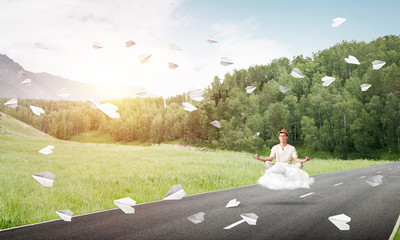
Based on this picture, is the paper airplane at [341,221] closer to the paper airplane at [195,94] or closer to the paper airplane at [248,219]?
the paper airplane at [248,219]

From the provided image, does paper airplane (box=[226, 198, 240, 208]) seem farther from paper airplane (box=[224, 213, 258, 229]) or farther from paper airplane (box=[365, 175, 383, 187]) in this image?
paper airplane (box=[365, 175, 383, 187])

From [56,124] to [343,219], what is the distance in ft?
569

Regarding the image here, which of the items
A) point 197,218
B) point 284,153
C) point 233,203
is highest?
point 284,153

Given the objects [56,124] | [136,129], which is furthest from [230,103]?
[56,124]

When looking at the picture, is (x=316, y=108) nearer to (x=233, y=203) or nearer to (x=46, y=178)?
(x=233, y=203)

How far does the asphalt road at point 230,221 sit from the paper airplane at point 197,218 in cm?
12

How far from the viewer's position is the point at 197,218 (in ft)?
22.2

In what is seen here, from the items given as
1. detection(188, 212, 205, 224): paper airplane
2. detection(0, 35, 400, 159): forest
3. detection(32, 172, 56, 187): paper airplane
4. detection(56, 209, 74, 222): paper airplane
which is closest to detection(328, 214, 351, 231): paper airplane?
detection(188, 212, 205, 224): paper airplane

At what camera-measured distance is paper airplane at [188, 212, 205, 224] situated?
6.52 m

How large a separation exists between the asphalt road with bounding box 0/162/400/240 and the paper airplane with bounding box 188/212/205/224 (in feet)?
0.38

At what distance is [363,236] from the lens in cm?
572

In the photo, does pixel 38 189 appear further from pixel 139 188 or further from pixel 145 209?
pixel 145 209

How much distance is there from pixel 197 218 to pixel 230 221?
2.61ft

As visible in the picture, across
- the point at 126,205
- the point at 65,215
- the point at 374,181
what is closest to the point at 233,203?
the point at 126,205
